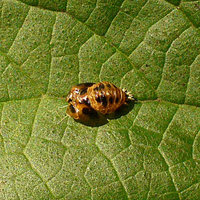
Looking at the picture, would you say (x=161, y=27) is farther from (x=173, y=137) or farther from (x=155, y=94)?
(x=173, y=137)

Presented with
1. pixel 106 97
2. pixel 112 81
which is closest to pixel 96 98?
pixel 106 97

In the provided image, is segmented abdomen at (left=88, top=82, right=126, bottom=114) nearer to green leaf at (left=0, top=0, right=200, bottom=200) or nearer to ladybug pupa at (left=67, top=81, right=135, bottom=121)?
ladybug pupa at (left=67, top=81, right=135, bottom=121)

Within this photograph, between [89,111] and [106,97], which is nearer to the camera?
[106,97]

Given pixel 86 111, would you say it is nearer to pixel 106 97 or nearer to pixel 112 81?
pixel 106 97

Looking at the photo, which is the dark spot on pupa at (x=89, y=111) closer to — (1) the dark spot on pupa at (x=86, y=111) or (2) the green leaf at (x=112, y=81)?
(1) the dark spot on pupa at (x=86, y=111)

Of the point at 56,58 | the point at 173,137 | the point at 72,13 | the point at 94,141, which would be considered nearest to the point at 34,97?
the point at 56,58

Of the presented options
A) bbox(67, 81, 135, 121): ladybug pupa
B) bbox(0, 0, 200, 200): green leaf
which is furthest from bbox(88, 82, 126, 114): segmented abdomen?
bbox(0, 0, 200, 200): green leaf
